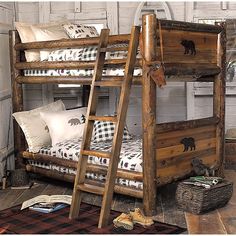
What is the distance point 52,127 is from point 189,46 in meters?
1.91

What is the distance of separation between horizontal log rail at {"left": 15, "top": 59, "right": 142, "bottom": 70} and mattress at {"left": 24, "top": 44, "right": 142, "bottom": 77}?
6 centimetres

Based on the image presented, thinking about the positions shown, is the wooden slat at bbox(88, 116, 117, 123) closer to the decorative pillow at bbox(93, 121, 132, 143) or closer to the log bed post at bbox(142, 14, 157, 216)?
the log bed post at bbox(142, 14, 157, 216)

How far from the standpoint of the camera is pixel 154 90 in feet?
12.6

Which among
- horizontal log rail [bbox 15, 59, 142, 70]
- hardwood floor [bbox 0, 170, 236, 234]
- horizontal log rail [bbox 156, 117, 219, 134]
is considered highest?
horizontal log rail [bbox 15, 59, 142, 70]

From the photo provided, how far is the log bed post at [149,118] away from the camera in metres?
3.74

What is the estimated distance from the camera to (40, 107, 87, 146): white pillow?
203 inches

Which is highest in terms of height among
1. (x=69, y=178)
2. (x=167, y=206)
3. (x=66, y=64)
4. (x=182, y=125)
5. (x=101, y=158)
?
(x=66, y=64)

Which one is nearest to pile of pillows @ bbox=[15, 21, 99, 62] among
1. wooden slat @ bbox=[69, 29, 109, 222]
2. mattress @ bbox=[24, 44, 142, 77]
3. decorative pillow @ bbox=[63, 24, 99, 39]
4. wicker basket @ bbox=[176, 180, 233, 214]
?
decorative pillow @ bbox=[63, 24, 99, 39]

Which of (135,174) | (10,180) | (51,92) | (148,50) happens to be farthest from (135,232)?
(51,92)

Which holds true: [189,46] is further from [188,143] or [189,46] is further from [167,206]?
[167,206]

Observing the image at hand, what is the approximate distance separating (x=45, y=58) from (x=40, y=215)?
190cm

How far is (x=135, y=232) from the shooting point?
351cm

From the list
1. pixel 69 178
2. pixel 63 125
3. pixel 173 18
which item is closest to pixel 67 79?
pixel 63 125

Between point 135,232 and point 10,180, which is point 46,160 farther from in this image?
point 135,232
